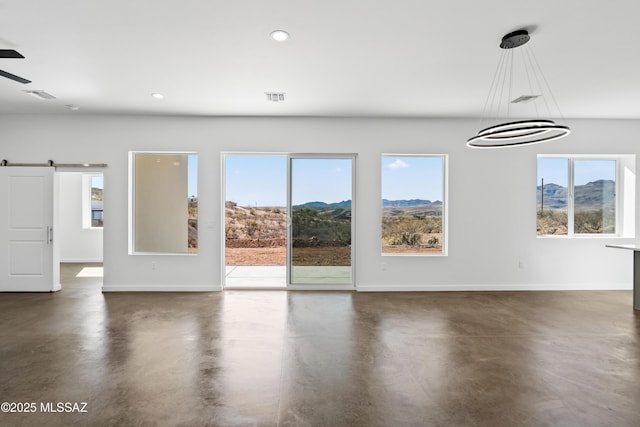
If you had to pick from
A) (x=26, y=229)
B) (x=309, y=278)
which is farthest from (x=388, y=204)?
(x=26, y=229)

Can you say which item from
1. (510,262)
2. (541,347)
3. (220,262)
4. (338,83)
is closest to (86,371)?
(220,262)

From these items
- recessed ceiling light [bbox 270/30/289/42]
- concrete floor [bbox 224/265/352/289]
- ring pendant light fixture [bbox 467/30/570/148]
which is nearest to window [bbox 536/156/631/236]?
ring pendant light fixture [bbox 467/30/570/148]

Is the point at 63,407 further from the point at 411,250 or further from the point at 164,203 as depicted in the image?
the point at 411,250

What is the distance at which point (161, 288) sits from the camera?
5488 mm

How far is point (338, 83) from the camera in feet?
13.4

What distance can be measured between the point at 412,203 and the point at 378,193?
672 millimetres

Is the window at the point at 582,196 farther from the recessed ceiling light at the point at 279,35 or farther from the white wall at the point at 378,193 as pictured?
the recessed ceiling light at the point at 279,35

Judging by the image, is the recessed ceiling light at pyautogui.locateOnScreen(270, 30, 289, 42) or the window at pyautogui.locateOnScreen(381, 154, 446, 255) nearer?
the recessed ceiling light at pyautogui.locateOnScreen(270, 30, 289, 42)

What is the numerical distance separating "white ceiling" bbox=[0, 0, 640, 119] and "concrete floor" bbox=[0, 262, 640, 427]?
2873 mm

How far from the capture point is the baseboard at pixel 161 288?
545 cm

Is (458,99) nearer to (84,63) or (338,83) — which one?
(338,83)

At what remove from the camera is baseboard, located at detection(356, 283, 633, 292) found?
5594mm

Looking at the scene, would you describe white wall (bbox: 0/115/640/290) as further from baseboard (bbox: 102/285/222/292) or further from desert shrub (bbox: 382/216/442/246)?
desert shrub (bbox: 382/216/442/246)

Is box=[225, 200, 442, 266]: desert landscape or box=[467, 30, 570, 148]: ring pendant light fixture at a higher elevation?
box=[467, 30, 570, 148]: ring pendant light fixture
